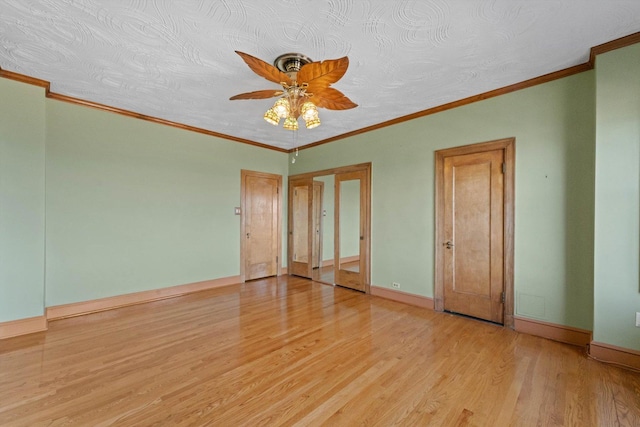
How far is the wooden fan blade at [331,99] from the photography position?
2422 mm

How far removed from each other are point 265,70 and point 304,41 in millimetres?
476

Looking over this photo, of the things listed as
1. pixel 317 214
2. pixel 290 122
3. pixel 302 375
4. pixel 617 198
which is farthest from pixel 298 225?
pixel 617 198

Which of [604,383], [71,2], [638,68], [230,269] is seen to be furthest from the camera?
[230,269]

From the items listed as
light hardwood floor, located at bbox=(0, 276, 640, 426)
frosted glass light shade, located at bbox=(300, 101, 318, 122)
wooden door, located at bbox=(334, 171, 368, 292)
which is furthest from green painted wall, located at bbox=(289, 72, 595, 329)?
frosted glass light shade, located at bbox=(300, 101, 318, 122)

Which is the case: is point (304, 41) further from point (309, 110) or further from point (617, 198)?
point (617, 198)

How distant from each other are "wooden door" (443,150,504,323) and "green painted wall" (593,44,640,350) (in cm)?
85

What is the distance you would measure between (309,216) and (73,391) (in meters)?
4.31

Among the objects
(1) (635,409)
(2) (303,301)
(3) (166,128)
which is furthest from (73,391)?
(1) (635,409)

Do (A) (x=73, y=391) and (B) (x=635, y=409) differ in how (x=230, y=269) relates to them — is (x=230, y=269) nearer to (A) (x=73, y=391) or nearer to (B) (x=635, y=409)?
(A) (x=73, y=391)

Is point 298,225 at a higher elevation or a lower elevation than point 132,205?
lower

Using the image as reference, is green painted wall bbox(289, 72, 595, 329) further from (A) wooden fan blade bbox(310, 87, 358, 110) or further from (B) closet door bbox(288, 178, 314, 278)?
(B) closet door bbox(288, 178, 314, 278)

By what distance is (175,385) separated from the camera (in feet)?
6.59

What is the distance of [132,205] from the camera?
3945 millimetres

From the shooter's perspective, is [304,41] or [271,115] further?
[271,115]
